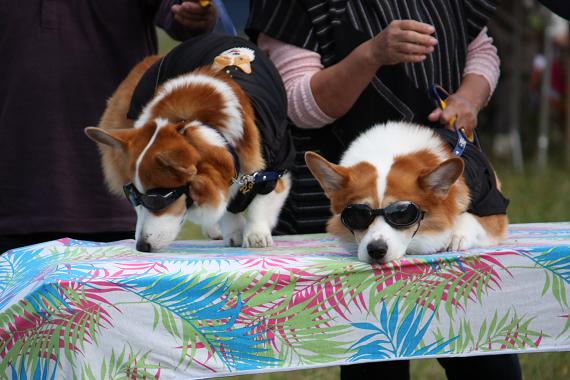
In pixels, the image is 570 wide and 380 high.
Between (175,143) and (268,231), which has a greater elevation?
(175,143)

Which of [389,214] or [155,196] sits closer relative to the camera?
[389,214]

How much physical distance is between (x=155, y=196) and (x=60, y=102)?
2.57ft

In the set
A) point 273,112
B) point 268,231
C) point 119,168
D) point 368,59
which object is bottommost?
point 268,231

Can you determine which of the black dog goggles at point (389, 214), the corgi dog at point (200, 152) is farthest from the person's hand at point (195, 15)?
the black dog goggles at point (389, 214)

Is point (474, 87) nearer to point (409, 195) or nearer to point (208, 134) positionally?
point (409, 195)

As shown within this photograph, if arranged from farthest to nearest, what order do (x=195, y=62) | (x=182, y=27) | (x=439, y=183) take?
(x=182, y=27), (x=195, y=62), (x=439, y=183)

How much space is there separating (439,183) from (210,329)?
29.3 inches

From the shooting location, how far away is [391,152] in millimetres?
2490

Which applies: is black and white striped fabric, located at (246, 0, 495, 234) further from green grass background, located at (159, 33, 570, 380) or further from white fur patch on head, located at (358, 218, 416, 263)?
green grass background, located at (159, 33, 570, 380)

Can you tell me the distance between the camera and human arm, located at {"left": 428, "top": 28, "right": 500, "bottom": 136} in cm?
276

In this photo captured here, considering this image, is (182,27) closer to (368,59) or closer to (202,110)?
(202,110)

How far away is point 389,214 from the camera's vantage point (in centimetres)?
224

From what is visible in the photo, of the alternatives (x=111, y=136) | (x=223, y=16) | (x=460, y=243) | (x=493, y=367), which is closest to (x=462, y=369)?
(x=493, y=367)

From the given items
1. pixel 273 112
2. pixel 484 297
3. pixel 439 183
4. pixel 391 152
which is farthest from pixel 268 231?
pixel 484 297
